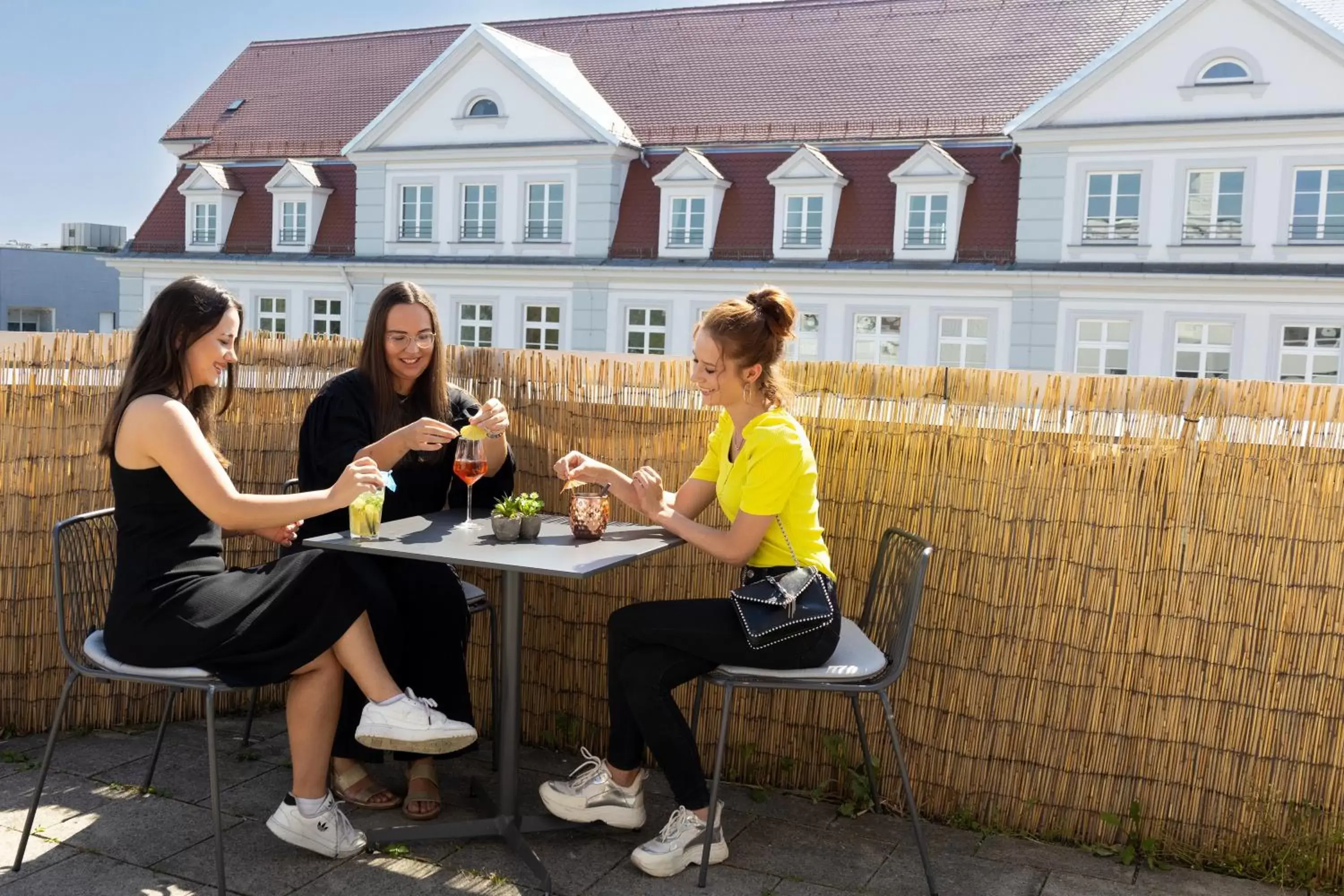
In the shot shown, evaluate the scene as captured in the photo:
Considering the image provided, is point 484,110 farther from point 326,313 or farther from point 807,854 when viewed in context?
point 807,854

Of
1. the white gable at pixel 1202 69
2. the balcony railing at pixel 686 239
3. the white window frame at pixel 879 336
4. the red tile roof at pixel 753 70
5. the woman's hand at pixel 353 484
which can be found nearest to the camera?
the woman's hand at pixel 353 484

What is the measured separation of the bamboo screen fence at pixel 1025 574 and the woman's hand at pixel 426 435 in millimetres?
855

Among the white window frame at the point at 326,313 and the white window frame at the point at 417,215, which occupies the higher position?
the white window frame at the point at 417,215

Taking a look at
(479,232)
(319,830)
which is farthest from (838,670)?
(479,232)

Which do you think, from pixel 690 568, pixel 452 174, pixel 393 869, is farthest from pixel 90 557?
pixel 452 174

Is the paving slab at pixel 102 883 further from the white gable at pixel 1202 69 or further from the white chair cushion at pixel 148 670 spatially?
the white gable at pixel 1202 69

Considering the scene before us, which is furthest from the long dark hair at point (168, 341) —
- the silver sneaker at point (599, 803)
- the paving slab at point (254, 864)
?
the silver sneaker at point (599, 803)

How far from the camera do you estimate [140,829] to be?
11.2ft

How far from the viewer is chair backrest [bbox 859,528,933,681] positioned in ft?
10.5

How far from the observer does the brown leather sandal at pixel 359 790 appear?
3654 millimetres

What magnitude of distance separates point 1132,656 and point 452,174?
77.9 feet

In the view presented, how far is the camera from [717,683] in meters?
3.17

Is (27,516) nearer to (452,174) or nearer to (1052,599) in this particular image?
(1052,599)

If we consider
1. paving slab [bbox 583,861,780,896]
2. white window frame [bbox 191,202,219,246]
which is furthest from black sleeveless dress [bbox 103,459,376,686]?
white window frame [bbox 191,202,219,246]
